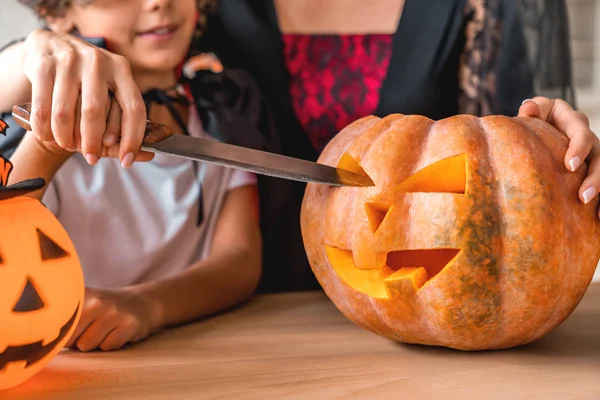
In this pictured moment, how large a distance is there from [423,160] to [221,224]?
561 mm

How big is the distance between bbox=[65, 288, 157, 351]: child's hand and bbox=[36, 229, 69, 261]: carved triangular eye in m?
0.17

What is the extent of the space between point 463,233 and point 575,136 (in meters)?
0.21

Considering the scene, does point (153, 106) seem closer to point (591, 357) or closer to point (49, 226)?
point (49, 226)

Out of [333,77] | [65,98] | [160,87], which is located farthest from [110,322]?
[333,77]

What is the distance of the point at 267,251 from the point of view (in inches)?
52.8

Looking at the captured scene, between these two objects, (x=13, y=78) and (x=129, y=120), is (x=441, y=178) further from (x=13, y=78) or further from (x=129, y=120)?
(x=13, y=78)

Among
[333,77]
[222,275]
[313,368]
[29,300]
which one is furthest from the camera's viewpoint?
[333,77]

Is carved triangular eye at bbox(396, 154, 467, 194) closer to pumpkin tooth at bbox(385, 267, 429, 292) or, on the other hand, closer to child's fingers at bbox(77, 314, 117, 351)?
pumpkin tooth at bbox(385, 267, 429, 292)

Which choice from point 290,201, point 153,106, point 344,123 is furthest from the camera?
point 344,123

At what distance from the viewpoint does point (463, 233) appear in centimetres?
68

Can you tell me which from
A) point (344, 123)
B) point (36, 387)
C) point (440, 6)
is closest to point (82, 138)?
point (36, 387)

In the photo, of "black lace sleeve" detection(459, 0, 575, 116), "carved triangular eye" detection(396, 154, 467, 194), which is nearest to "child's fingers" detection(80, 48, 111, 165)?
"carved triangular eye" detection(396, 154, 467, 194)

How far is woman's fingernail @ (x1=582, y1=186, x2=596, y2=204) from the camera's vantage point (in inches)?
28.0

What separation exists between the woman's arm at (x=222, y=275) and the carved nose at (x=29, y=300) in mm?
276
